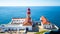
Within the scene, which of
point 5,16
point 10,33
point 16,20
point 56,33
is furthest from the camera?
point 5,16

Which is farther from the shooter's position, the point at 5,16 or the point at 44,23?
the point at 5,16

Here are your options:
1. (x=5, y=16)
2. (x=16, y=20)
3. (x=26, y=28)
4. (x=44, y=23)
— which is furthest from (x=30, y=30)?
(x=5, y=16)

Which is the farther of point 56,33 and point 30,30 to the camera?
point 30,30

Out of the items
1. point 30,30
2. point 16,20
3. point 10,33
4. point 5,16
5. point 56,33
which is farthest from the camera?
point 5,16

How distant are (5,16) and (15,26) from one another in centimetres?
400

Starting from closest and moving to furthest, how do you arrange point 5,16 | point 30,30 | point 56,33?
point 56,33 < point 30,30 < point 5,16

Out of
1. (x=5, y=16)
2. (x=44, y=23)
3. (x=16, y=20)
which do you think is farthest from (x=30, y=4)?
(x=5, y=16)

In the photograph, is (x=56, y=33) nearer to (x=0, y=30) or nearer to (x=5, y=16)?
(x=0, y=30)

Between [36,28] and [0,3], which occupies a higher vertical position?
[0,3]

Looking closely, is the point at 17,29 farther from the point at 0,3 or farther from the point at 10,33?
the point at 0,3

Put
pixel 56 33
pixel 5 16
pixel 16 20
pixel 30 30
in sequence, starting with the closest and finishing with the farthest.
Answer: pixel 56 33 < pixel 30 30 < pixel 16 20 < pixel 5 16

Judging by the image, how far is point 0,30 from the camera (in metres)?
8.59

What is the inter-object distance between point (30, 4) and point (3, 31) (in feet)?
9.26

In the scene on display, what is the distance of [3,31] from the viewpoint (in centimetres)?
852
